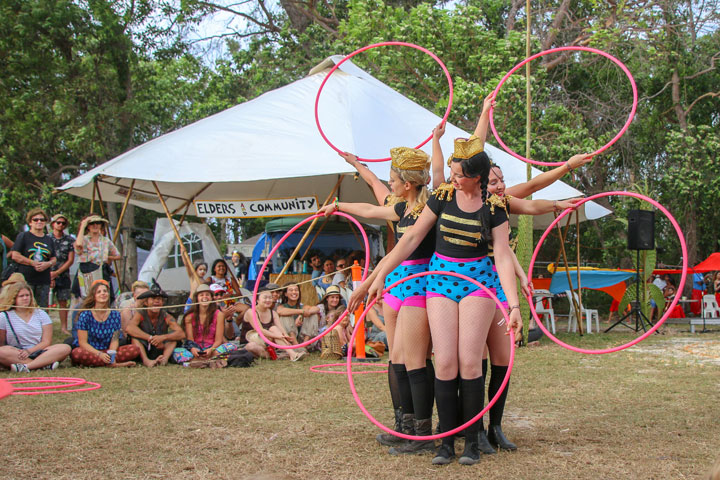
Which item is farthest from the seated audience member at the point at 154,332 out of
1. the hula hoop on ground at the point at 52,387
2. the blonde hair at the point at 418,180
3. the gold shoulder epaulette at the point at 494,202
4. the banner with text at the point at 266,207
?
the gold shoulder epaulette at the point at 494,202

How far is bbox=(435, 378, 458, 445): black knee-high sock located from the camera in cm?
376

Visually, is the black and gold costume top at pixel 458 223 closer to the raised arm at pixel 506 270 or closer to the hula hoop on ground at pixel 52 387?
the raised arm at pixel 506 270

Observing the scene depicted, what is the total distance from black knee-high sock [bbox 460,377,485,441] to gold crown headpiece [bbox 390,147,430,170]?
1199 millimetres

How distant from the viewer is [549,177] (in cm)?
407

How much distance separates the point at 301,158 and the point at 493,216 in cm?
559

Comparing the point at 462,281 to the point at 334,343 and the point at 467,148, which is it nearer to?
the point at 467,148

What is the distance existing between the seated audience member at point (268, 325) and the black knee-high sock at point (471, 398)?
4414 mm

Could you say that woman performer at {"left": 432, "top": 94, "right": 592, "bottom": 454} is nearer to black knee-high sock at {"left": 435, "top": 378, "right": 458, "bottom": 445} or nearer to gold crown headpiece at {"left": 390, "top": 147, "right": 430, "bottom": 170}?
black knee-high sock at {"left": 435, "top": 378, "right": 458, "bottom": 445}

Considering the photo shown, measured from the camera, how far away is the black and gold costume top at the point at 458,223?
12.3 ft

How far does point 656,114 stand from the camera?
18.5m

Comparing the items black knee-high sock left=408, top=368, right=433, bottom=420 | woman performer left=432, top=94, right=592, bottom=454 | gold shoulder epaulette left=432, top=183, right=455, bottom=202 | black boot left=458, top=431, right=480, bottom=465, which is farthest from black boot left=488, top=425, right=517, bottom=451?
gold shoulder epaulette left=432, top=183, right=455, bottom=202

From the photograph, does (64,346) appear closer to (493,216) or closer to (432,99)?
(493,216)

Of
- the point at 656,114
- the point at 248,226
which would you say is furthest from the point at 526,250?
the point at 248,226

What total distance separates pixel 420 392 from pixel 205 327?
4602 mm
